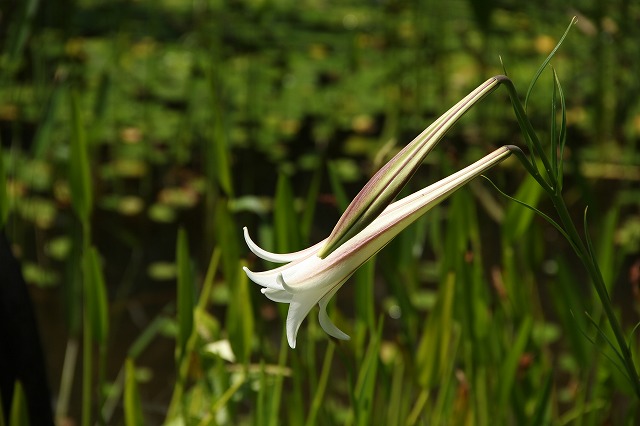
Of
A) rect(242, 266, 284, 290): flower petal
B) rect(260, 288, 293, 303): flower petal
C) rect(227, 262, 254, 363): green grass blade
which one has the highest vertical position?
rect(242, 266, 284, 290): flower petal

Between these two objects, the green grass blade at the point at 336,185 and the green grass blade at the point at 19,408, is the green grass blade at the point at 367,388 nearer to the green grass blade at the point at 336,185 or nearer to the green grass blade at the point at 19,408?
the green grass blade at the point at 336,185

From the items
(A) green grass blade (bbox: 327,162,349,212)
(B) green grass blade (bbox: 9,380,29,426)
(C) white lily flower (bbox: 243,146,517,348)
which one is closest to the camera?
(C) white lily flower (bbox: 243,146,517,348)

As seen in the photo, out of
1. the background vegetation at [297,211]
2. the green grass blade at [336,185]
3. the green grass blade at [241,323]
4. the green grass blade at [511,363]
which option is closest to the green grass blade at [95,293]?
the background vegetation at [297,211]

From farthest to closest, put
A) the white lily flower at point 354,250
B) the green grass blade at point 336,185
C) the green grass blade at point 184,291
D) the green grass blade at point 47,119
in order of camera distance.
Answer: the green grass blade at point 47,119 < the green grass blade at point 336,185 < the green grass blade at point 184,291 < the white lily flower at point 354,250

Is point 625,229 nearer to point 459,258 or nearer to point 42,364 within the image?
point 459,258

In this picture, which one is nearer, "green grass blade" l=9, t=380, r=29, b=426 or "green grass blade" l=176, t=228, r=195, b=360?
"green grass blade" l=9, t=380, r=29, b=426

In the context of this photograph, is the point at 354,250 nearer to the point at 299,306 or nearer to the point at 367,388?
the point at 299,306

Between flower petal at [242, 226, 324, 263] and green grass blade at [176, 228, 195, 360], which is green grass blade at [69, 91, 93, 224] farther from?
flower petal at [242, 226, 324, 263]

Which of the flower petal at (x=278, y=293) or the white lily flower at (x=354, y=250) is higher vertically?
the white lily flower at (x=354, y=250)

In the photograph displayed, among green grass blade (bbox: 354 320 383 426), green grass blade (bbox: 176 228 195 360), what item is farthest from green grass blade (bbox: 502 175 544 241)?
green grass blade (bbox: 176 228 195 360)

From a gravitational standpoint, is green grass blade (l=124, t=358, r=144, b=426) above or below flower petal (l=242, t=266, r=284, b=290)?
below
